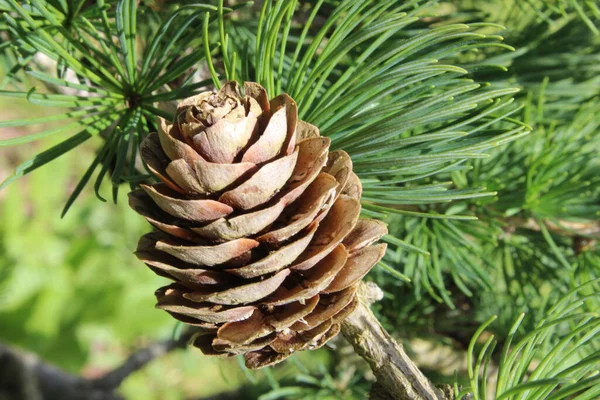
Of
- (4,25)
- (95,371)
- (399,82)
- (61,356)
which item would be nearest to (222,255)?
(399,82)

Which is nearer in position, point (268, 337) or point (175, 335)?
point (268, 337)

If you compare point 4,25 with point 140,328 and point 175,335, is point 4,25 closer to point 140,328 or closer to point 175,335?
point 175,335

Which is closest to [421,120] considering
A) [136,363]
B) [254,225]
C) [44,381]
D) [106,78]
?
[254,225]

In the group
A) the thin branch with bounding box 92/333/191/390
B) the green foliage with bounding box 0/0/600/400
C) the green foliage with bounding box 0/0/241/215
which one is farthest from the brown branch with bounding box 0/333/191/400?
the green foliage with bounding box 0/0/241/215

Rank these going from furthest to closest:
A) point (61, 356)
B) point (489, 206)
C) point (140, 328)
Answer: point (140, 328) → point (61, 356) → point (489, 206)

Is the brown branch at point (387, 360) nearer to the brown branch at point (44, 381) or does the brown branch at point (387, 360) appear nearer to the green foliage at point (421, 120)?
the green foliage at point (421, 120)

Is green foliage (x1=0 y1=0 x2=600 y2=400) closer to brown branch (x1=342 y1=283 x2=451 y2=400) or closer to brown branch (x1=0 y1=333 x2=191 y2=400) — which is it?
brown branch (x1=342 y1=283 x2=451 y2=400)

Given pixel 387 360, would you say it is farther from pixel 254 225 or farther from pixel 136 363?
pixel 136 363

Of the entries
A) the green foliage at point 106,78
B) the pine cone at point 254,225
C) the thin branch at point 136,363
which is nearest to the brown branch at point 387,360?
the pine cone at point 254,225
